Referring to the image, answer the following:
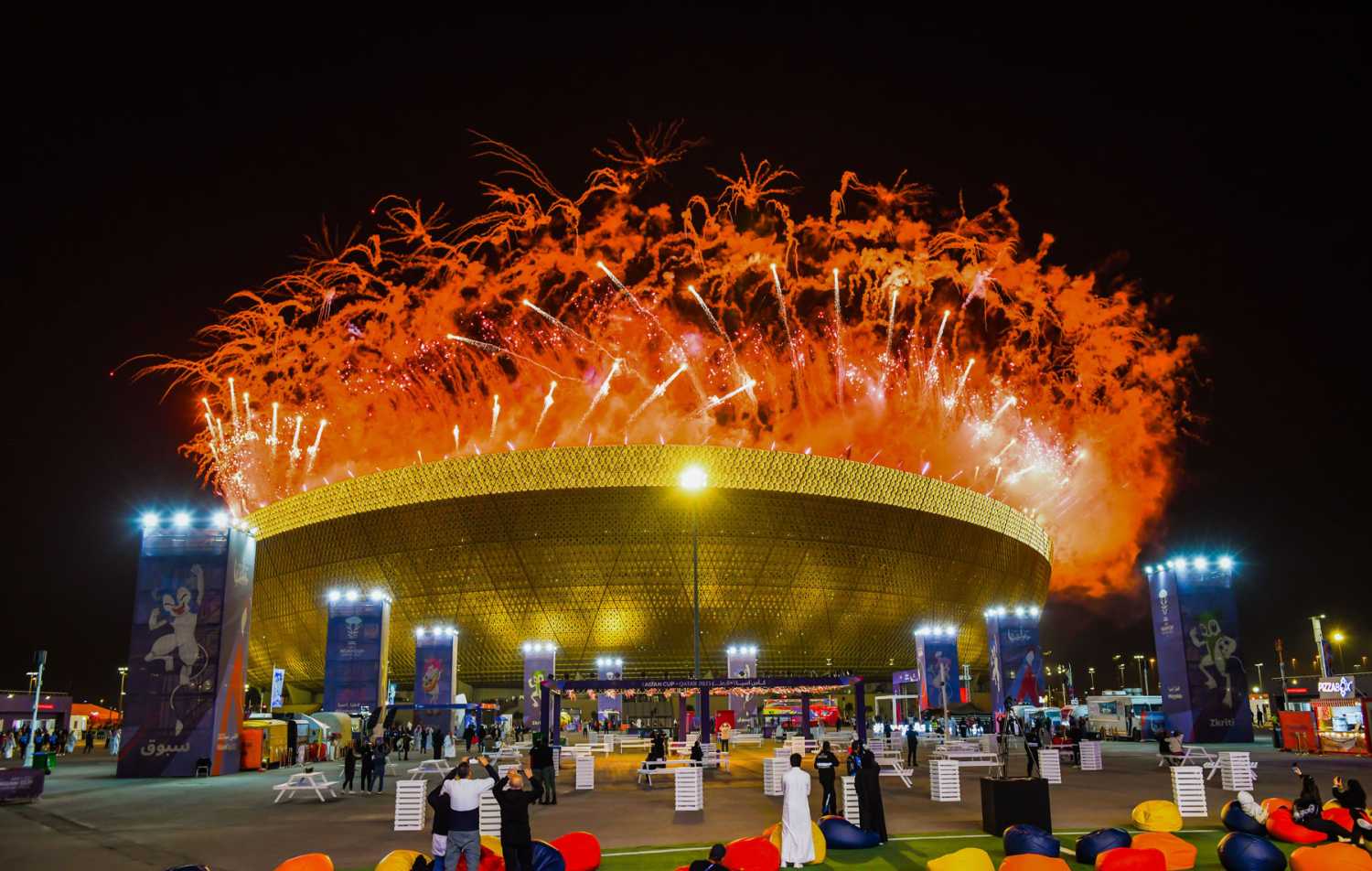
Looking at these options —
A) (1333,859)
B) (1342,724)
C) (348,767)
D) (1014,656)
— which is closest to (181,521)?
(348,767)

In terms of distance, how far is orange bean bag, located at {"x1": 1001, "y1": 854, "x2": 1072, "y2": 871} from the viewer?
11828mm

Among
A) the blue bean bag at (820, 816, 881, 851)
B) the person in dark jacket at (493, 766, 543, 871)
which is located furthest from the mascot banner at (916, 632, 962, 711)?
the person in dark jacket at (493, 766, 543, 871)

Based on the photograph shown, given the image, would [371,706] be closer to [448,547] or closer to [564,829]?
[448,547]

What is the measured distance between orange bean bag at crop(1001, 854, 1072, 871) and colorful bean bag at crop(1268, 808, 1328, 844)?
5.34 metres

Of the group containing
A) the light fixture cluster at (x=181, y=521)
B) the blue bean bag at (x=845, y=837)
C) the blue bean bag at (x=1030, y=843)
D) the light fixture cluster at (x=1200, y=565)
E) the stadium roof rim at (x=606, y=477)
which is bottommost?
the blue bean bag at (x=845, y=837)

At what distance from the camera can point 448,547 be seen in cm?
6744

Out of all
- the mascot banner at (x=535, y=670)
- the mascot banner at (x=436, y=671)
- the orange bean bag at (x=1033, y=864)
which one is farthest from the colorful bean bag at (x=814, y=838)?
the mascot banner at (x=535, y=670)

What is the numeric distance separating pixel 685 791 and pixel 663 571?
45441 mm

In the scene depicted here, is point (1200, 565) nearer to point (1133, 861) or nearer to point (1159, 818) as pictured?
point (1159, 818)

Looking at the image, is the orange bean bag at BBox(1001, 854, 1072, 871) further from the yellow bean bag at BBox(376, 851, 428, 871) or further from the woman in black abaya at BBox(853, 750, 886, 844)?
the yellow bean bag at BBox(376, 851, 428, 871)

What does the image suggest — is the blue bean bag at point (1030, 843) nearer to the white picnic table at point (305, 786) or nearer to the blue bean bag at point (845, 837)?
the blue bean bag at point (845, 837)

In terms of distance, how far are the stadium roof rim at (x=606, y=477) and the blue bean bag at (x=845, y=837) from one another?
47.1 meters

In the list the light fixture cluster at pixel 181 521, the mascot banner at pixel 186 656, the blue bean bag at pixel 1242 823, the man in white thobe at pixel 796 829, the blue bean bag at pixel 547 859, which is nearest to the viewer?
the blue bean bag at pixel 547 859

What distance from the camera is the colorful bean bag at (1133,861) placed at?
12.0 meters
